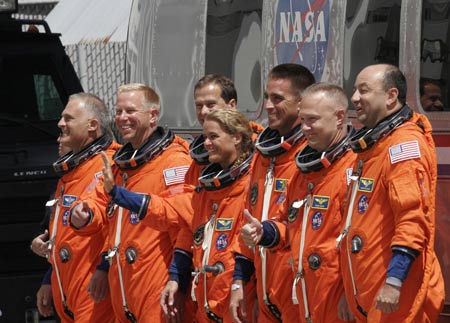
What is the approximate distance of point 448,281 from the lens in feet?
22.7

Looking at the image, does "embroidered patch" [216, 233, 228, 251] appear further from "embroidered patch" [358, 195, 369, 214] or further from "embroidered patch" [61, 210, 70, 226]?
"embroidered patch" [61, 210, 70, 226]

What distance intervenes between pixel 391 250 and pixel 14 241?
14.7 ft

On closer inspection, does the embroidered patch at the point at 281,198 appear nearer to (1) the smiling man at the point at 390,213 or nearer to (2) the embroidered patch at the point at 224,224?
(2) the embroidered patch at the point at 224,224

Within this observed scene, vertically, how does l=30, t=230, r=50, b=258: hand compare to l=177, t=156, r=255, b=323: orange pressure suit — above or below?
below

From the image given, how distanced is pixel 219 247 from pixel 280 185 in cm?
53

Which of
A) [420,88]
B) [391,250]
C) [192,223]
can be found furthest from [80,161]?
[391,250]

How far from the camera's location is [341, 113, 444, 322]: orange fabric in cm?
574


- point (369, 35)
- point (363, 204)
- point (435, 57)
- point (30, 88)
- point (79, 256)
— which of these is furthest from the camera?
point (30, 88)

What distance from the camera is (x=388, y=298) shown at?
18.5ft

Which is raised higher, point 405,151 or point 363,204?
point 405,151

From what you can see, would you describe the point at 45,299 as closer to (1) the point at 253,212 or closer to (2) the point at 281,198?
(1) the point at 253,212

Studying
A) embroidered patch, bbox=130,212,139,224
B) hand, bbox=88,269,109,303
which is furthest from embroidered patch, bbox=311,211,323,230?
hand, bbox=88,269,109,303

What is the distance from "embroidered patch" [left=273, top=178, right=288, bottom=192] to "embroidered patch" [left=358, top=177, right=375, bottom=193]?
74cm

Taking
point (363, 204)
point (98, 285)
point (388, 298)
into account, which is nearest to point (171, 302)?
point (98, 285)
